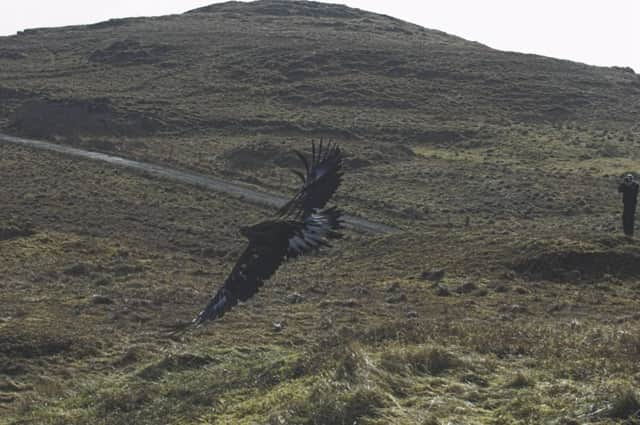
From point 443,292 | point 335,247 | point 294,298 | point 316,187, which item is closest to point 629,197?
point 443,292

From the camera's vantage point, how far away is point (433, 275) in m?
23.2

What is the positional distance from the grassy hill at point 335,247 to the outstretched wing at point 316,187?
2.20 metres

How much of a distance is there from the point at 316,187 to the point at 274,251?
146 cm

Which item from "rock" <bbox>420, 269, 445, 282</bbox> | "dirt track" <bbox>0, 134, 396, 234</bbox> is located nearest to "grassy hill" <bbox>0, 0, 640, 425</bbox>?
"rock" <bbox>420, 269, 445, 282</bbox>

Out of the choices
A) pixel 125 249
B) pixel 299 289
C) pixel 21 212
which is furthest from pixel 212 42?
pixel 299 289

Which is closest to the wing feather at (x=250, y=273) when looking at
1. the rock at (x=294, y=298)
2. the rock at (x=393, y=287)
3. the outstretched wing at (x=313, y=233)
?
the outstretched wing at (x=313, y=233)

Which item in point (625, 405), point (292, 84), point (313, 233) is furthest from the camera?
point (292, 84)

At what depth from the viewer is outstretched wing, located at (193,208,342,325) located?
1162 cm

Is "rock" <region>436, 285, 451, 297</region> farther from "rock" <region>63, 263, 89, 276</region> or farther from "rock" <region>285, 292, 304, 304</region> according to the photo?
"rock" <region>63, 263, 89, 276</region>

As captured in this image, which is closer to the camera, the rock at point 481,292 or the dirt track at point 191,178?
the rock at point 481,292

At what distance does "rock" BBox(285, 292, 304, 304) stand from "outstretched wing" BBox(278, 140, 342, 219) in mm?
8600

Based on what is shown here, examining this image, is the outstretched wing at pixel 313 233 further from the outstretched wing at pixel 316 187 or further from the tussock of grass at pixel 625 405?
the tussock of grass at pixel 625 405

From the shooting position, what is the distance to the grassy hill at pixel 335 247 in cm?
1061

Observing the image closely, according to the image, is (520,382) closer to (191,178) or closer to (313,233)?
(313,233)
